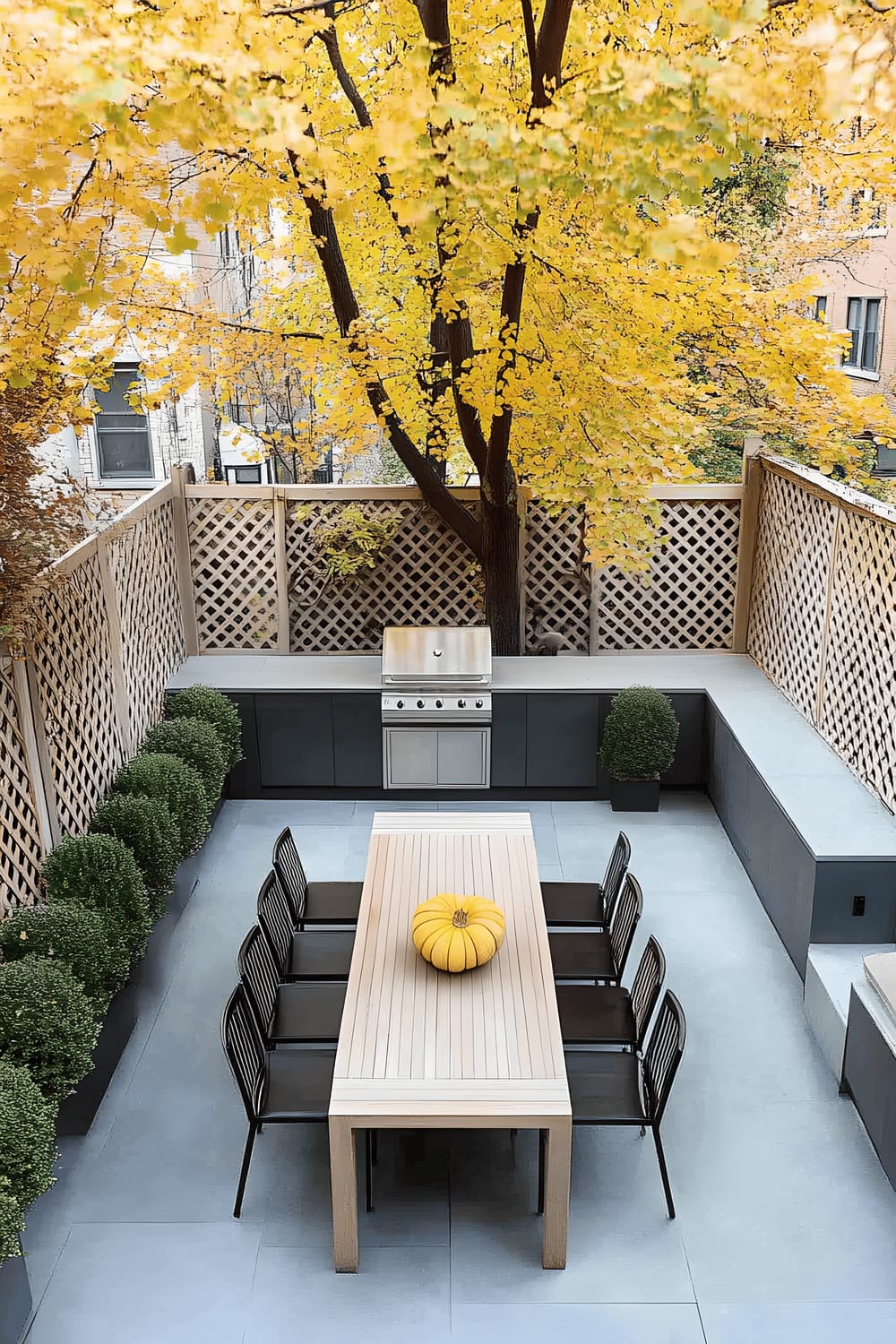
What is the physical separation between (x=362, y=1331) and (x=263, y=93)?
150 inches

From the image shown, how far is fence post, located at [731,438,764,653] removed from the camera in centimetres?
744


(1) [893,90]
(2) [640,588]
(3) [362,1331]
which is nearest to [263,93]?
(1) [893,90]

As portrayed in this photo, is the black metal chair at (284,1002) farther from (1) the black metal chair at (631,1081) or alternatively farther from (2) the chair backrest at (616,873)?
(2) the chair backrest at (616,873)

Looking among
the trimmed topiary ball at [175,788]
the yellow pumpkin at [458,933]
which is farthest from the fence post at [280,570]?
the yellow pumpkin at [458,933]

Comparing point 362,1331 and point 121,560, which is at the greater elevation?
point 121,560

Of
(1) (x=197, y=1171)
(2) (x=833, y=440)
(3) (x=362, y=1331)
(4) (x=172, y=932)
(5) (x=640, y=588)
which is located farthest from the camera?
(5) (x=640, y=588)

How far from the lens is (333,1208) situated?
3.62 meters

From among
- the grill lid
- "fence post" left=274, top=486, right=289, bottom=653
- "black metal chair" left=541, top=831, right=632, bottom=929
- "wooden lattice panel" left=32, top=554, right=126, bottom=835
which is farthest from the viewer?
"fence post" left=274, top=486, right=289, bottom=653

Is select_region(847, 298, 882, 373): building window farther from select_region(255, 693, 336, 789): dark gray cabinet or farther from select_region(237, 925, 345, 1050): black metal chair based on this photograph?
select_region(237, 925, 345, 1050): black metal chair

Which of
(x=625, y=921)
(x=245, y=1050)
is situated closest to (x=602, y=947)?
(x=625, y=921)

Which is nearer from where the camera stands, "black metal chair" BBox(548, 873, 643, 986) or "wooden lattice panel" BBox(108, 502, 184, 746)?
"black metal chair" BBox(548, 873, 643, 986)

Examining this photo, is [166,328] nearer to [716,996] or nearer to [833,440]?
[833,440]

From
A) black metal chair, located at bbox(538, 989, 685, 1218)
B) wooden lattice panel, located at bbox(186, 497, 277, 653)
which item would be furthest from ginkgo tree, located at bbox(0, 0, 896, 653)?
black metal chair, located at bbox(538, 989, 685, 1218)

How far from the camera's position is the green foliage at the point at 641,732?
22.3 feet
